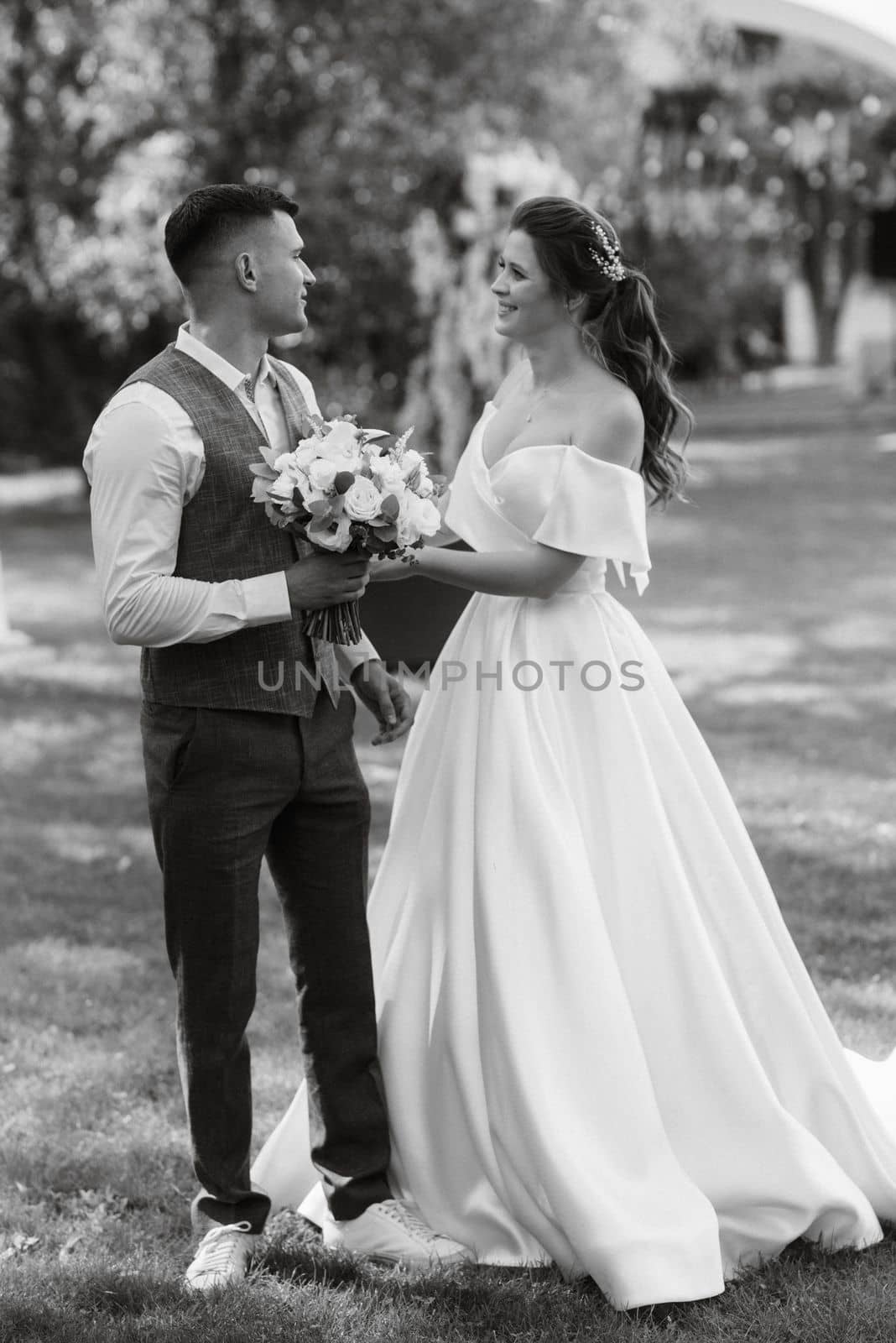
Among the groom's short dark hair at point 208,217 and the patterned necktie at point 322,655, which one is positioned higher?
the groom's short dark hair at point 208,217

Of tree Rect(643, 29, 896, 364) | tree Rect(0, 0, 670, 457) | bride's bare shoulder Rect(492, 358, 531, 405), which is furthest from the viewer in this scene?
tree Rect(643, 29, 896, 364)

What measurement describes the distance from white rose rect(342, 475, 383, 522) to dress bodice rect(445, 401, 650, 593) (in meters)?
0.65

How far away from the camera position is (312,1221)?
3584 millimetres

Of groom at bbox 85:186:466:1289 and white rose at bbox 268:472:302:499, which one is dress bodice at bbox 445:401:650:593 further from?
white rose at bbox 268:472:302:499

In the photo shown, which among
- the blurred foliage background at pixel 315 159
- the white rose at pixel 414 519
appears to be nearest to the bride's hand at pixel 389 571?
the white rose at pixel 414 519

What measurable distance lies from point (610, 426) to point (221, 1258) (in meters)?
1.98

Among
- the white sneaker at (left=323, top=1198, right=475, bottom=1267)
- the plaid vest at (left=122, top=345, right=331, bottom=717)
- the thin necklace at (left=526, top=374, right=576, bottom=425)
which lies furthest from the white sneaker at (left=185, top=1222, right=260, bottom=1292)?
the thin necklace at (left=526, top=374, right=576, bottom=425)

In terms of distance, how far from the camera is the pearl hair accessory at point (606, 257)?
11.5 ft

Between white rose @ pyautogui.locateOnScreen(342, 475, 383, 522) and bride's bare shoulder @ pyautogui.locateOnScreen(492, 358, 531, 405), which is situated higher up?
bride's bare shoulder @ pyautogui.locateOnScreen(492, 358, 531, 405)

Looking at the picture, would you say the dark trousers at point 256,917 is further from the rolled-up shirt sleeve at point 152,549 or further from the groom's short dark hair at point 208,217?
the groom's short dark hair at point 208,217

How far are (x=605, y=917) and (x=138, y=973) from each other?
2.34m

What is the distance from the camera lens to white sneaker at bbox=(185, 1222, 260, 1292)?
3.26 meters

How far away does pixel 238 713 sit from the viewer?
308 cm

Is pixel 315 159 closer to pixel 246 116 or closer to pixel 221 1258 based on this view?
pixel 246 116
